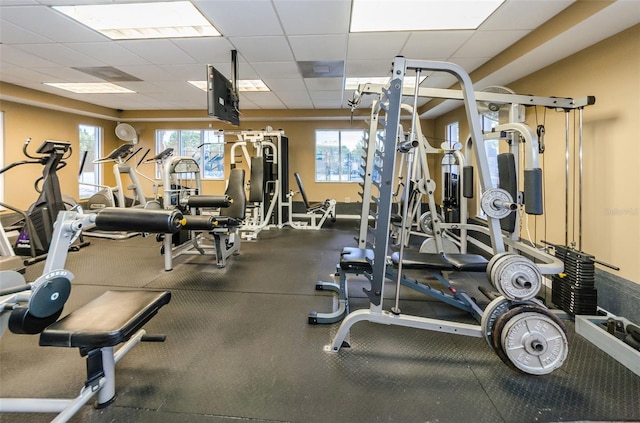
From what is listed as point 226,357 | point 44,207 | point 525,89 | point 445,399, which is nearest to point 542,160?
point 525,89

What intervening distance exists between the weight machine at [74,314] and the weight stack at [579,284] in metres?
2.61

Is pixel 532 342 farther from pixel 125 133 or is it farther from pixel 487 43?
pixel 125 133

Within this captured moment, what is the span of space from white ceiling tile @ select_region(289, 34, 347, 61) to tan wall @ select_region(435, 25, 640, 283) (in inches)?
83.6

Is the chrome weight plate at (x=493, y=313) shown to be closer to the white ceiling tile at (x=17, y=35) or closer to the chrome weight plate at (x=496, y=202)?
Answer: the chrome weight plate at (x=496, y=202)

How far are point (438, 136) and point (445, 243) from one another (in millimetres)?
4333

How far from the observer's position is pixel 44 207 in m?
3.17

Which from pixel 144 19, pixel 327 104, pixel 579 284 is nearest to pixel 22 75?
pixel 144 19

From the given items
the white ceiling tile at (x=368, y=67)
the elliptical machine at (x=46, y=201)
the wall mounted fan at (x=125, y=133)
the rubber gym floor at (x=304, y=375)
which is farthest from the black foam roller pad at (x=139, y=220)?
the wall mounted fan at (x=125, y=133)

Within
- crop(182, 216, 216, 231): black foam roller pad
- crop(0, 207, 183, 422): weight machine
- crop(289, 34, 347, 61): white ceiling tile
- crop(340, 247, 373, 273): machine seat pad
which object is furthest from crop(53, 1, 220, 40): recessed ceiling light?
crop(340, 247, 373, 273): machine seat pad

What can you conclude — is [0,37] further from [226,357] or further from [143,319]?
[226,357]

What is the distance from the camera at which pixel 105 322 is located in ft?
4.25

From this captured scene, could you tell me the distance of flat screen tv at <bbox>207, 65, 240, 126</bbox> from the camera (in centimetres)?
289

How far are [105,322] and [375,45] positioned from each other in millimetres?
3227

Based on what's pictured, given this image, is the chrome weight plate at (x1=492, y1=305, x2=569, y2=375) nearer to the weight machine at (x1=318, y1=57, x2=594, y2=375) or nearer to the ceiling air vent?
the weight machine at (x1=318, y1=57, x2=594, y2=375)
